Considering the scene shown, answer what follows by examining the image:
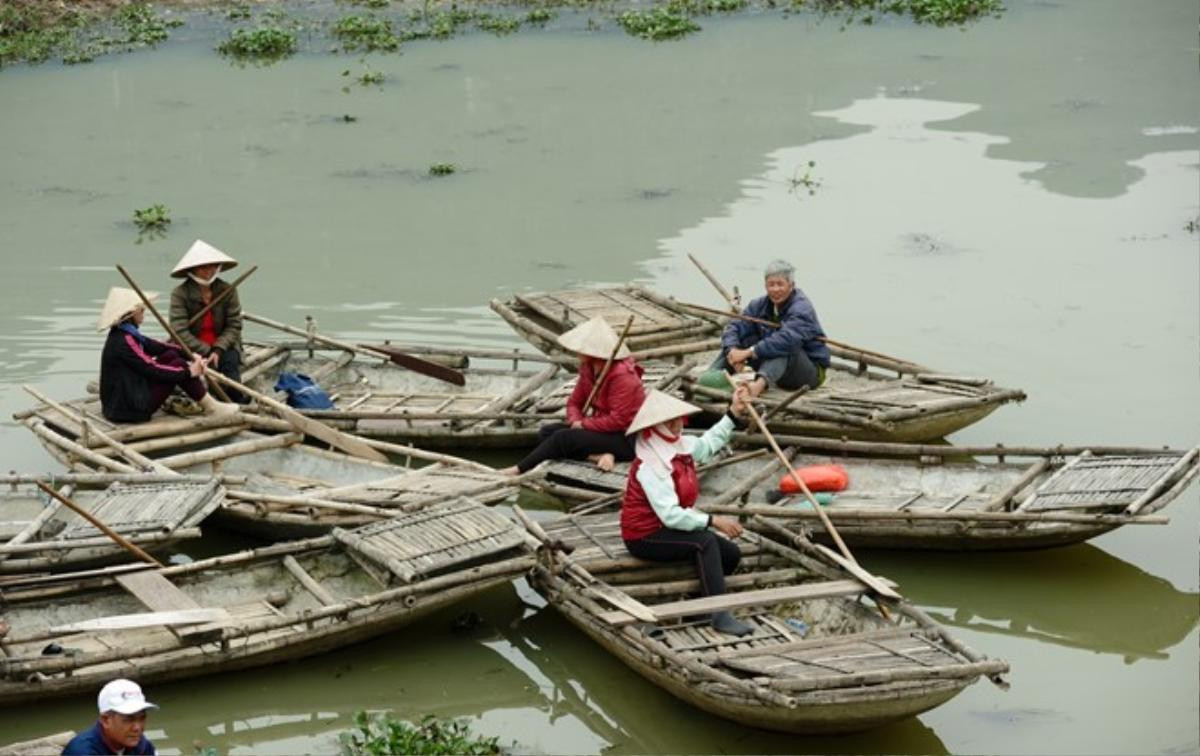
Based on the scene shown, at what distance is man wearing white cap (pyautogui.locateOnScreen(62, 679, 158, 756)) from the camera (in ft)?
20.0

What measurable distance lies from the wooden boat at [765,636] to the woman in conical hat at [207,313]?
9.11 ft

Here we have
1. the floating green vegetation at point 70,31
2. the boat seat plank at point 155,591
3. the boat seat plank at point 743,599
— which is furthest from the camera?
the floating green vegetation at point 70,31

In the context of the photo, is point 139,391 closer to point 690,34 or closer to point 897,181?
point 897,181

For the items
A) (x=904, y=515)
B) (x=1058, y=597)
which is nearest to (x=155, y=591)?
(x=904, y=515)

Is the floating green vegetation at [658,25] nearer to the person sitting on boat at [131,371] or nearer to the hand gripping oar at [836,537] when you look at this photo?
the person sitting on boat at [131,371]

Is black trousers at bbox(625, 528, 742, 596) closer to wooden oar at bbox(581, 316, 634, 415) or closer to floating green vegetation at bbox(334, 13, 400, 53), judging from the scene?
wooden oar at bbox(581, 316, 634, 415)

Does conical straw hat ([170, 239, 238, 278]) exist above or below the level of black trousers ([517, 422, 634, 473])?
above

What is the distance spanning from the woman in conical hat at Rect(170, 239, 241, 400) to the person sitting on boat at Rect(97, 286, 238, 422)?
1.36 feet

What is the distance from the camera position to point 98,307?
43.9 feet

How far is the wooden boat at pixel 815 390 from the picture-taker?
1012 centimetres

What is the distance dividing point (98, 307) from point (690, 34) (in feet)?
33.5

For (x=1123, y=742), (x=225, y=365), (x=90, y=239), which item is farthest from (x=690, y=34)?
(x=1123, y=742)

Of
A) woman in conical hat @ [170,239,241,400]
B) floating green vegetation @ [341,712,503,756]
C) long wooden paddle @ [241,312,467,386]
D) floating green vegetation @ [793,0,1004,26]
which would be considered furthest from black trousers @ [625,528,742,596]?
floating green vegetation @ [793,0,1004,26]

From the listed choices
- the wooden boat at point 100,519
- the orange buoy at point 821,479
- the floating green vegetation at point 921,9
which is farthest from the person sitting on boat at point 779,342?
the floating green vegetation at point 921,9
